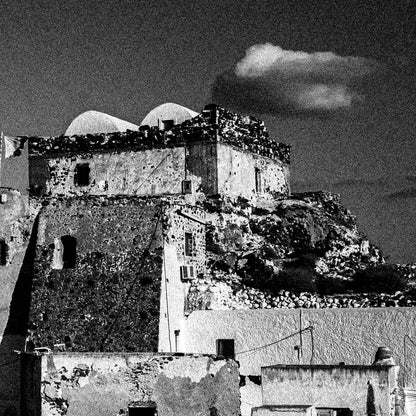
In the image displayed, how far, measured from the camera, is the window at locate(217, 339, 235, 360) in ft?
87.6

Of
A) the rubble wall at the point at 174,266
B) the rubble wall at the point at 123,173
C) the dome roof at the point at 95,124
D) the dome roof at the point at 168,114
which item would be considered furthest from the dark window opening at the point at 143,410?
the dome roof at the point at 95,124

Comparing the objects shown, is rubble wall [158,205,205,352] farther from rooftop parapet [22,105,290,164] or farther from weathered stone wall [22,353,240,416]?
rooftop parapet [22,105,290,164]

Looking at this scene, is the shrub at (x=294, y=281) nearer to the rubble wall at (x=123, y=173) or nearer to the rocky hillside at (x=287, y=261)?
the rocky hillside at (x=287, y=261)

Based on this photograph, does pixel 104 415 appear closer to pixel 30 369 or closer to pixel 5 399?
pixel 30 369

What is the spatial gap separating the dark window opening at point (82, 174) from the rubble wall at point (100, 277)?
7.00 m

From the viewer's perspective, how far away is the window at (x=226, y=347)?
2669 cm

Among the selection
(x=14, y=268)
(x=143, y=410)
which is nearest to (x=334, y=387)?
(x=143, y=410)

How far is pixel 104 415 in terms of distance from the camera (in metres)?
22.8

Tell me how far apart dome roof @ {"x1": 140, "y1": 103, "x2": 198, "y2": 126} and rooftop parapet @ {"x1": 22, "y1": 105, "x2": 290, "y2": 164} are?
7.00ft

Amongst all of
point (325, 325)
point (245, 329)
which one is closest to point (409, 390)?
point (325, 325)

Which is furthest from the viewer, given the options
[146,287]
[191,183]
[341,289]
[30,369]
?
[191,183]

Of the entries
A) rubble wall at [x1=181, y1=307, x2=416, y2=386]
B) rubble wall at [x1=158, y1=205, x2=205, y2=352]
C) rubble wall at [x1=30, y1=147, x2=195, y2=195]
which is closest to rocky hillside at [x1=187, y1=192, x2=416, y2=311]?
rubble wall at [x1=158, y1=205, x2=205, y2=352]

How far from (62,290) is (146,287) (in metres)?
2.42

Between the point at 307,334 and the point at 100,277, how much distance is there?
5.50 m
